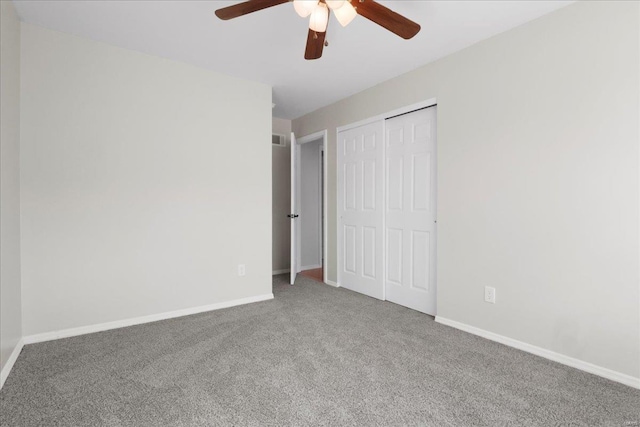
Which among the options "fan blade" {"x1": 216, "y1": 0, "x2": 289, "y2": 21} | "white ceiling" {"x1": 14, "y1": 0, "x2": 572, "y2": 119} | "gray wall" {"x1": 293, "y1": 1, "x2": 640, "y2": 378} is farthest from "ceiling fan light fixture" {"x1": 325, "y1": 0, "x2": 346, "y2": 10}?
"gray wall" {"x1": 293, "y1": 1, "x2": 640, "y2": 378}

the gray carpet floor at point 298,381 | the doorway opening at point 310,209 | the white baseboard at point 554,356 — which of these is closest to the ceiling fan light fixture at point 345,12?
the gray carpet floor at point 298,381

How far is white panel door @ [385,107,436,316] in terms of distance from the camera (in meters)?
3.04

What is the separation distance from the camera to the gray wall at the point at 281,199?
15.6 feet

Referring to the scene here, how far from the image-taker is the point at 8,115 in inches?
81.9

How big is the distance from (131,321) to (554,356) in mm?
3248

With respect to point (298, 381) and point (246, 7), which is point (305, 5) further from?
point (298, 381)

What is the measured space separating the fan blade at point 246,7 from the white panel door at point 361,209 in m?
2.00

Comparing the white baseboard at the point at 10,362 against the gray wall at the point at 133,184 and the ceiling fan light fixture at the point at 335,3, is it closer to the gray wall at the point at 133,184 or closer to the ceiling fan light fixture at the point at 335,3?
the gray wall at the point at 133,184

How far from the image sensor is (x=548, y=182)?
219 cm

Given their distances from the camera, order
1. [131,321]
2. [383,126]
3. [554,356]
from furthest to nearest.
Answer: [383,126] → [131,321] → [554,356]

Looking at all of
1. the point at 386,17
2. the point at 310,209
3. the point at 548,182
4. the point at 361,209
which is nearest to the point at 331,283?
the point at 361,209

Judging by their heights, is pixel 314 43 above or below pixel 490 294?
above

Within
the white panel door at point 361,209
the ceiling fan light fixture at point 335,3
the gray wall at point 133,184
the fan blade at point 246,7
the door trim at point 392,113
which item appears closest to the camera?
the ceiling fan light fixture at point 335,3

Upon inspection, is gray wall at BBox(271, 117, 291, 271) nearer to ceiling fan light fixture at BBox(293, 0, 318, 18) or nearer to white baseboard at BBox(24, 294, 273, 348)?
white baseboard at BBox(24, 294, 273, 348)
